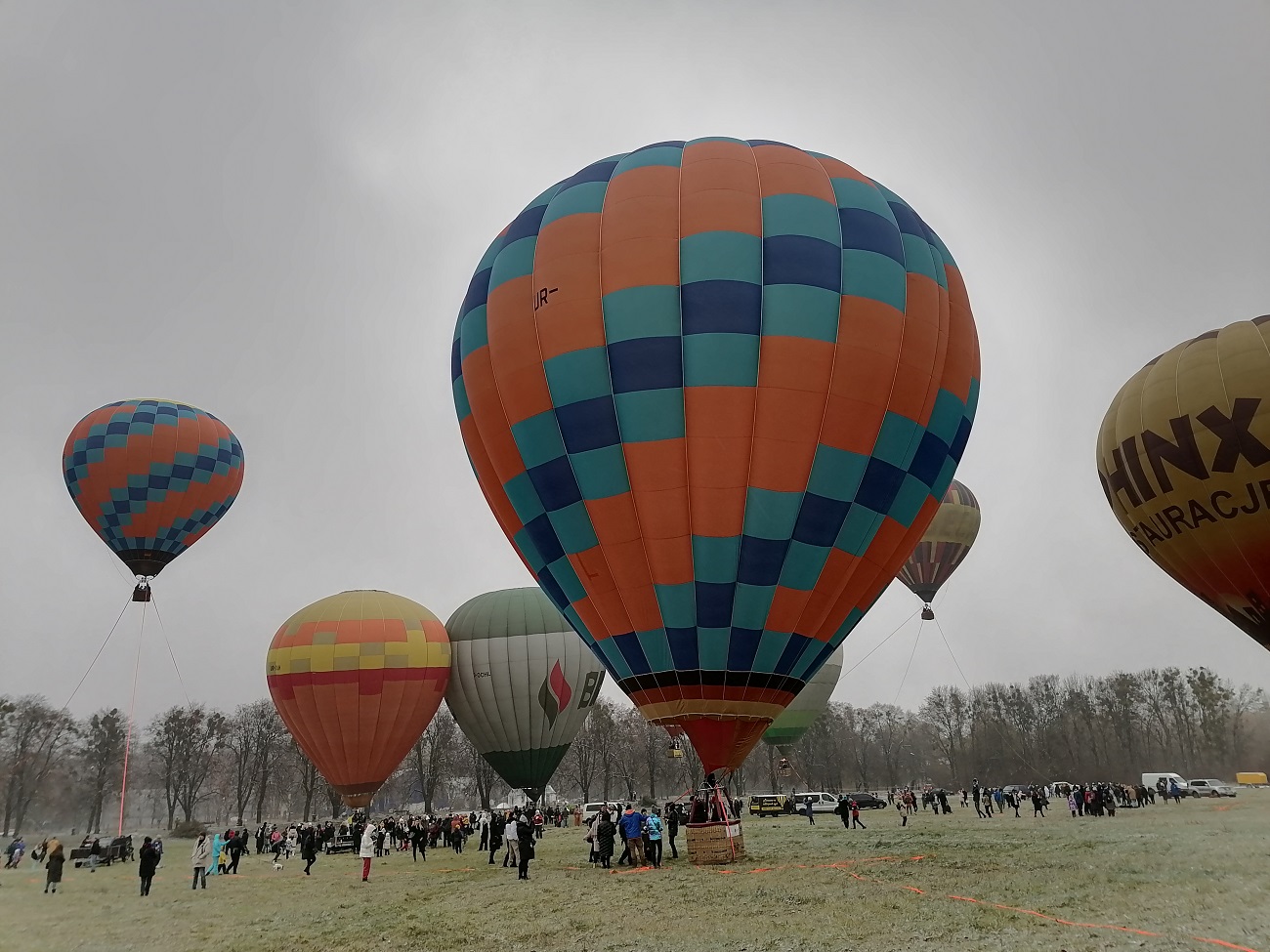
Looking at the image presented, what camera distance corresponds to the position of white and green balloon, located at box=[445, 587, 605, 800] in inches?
1067

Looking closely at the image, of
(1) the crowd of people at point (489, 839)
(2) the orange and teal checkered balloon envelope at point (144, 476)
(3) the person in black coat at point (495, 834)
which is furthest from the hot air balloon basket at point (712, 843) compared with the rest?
(2) the orange and teal checkered balloon envelope at point (144, 476)

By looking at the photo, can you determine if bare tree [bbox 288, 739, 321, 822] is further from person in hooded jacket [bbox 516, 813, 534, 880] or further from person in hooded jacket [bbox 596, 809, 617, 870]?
person in hooded jacket [bbox 516, 813, 534, 880]

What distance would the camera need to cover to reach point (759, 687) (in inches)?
464

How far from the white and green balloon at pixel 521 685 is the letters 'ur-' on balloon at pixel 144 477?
916 centimetres

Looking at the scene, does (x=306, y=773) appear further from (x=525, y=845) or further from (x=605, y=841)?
(x=525, y=845)

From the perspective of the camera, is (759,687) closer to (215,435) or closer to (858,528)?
(858,528)

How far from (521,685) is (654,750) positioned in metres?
41.2

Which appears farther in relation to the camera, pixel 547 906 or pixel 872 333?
pixel 872 333

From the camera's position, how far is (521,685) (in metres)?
27.0

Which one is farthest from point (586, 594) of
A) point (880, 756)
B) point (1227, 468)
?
point (880, 756)

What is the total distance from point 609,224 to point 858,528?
580cm

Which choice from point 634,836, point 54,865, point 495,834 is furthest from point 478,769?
point 634,836

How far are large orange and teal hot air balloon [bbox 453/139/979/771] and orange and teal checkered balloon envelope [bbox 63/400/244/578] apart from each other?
1647 centimetres

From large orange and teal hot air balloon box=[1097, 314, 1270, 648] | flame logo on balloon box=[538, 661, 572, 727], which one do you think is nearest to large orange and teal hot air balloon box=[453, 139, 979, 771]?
large orange and teal hot air balloon box=[1097, 314, 1270, 648]
